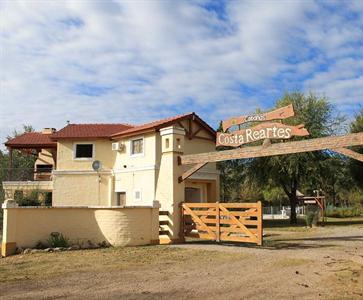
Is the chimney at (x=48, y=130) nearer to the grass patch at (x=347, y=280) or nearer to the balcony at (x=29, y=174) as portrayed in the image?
the balcony at (x=29, y=174)

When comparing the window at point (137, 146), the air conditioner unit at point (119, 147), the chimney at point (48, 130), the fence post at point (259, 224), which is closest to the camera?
the fence post at point (259, 224)

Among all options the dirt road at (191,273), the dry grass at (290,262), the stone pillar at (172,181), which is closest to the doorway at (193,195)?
the stone pillar at (172,181)

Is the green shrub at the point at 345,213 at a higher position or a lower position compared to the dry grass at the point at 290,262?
higher

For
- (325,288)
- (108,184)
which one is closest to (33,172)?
(108,184)

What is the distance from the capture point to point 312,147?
48.5ft

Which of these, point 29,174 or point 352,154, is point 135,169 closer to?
point 29,174

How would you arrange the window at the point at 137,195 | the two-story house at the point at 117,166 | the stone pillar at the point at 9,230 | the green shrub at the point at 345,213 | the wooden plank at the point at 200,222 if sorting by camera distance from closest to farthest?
1. the stone pillar at the point at 9,230
2. the wooden plank at the point at 200,222
3. the two-story house at the point at 117,166
4. the window at the point at 137,195
5. the green shrub at the point at 345,213

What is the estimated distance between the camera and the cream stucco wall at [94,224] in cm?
1580

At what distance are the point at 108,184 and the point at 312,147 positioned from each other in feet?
51.7

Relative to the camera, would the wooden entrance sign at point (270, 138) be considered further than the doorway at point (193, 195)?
No

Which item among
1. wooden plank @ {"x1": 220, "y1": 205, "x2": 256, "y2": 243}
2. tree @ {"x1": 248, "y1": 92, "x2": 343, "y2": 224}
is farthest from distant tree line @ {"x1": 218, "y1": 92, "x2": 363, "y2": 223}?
wooden plank @ {"x1": 220, "y1": 205, "x2": 256, "y2": 243}

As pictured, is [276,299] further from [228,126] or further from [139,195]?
[139,195]

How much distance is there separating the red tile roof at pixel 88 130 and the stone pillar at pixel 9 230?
1305cm

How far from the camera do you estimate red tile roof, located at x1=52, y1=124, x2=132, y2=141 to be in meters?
28.3
